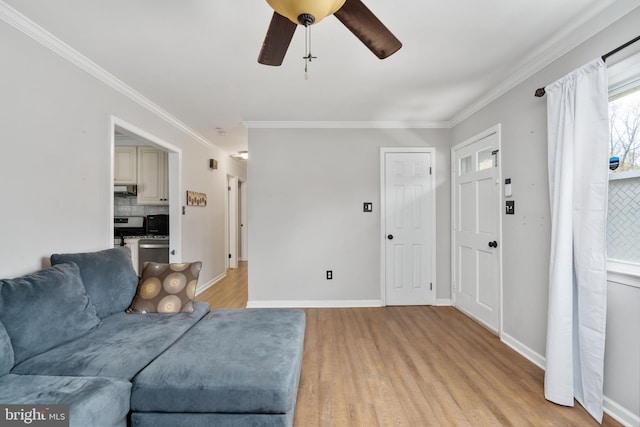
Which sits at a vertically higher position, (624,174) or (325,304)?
(624,174)

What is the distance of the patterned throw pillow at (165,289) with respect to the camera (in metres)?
2.24

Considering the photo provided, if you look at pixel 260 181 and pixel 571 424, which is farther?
pixel 260 181

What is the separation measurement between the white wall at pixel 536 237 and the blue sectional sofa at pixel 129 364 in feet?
6.33

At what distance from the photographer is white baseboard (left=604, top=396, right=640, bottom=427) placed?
1.61 metres

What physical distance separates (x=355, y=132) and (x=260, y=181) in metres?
1.45


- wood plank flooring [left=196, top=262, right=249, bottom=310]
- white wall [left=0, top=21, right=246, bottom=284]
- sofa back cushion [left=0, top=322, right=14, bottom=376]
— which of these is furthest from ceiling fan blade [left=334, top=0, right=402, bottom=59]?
wood plank flooring [left=196, top=262, right=249, bottom=310]

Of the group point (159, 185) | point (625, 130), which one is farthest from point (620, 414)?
point (159, 185)

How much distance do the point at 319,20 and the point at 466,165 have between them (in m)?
3.04

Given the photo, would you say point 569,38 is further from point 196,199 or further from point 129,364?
point 196,199

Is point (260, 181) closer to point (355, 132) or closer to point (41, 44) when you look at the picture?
point (355, 132)

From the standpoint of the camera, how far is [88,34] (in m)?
1.99

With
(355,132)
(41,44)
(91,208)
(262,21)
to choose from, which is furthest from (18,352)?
(355,132)

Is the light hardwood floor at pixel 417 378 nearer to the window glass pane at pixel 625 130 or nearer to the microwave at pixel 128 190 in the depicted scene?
the window glass pane at pixel 625 130

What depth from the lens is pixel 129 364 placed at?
149 centimetres
